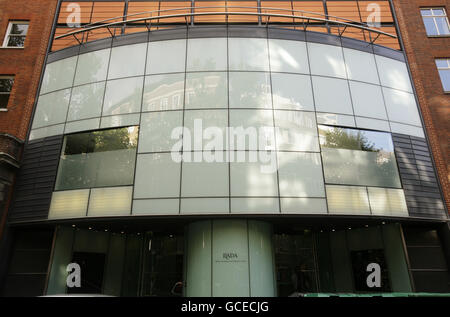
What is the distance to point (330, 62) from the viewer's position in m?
14.3

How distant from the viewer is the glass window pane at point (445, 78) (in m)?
16.1

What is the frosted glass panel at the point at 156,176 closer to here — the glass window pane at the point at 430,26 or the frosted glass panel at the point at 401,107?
the frosted glass panel at the point at 401,107

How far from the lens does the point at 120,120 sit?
13180mm

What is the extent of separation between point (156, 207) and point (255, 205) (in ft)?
13.4

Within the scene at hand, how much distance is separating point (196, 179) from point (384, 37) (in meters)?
14.1

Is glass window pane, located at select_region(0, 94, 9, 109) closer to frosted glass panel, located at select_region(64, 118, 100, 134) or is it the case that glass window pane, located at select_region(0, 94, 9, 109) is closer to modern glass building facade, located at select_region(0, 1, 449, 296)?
modern glass building facade, located at select_region(0, 1, 449, 296)

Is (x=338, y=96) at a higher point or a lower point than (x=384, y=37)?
lower

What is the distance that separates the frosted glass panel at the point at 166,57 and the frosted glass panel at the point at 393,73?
10.6 m

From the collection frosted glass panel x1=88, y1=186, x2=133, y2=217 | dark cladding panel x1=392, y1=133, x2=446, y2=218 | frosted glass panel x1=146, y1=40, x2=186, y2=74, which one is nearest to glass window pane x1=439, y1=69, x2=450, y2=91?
dark cladding panel x1=392, y1=133, x2=446, y2=218

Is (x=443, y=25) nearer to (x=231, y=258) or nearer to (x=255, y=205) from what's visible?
(x=255, y=205)

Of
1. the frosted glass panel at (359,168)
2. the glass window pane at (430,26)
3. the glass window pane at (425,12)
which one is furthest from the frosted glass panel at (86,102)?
the glass window pane at (425,12)
